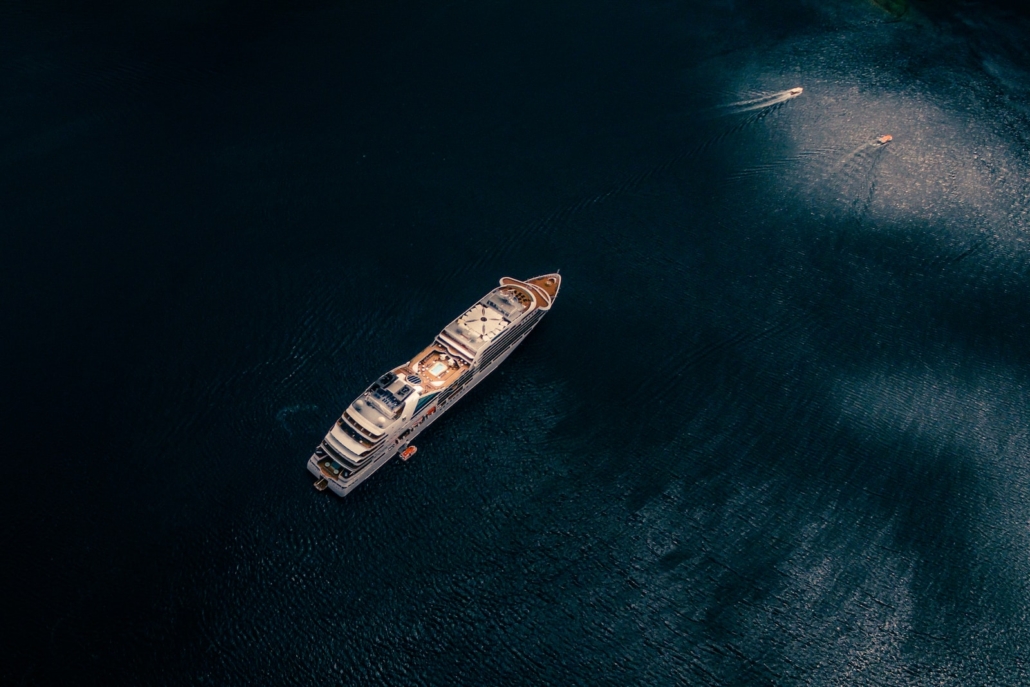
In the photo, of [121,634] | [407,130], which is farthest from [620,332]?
[121,634]

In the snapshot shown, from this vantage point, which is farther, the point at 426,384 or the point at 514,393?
the point at 514,393

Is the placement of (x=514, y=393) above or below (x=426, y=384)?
below

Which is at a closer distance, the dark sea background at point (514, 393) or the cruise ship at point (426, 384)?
the dark sea background at point (514, 393)

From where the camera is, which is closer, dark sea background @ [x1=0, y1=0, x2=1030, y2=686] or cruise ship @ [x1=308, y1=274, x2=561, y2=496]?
dark sea background @ [x1=0, y1=0, x2=1030, y2=686]

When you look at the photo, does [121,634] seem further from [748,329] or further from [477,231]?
[748,329]
